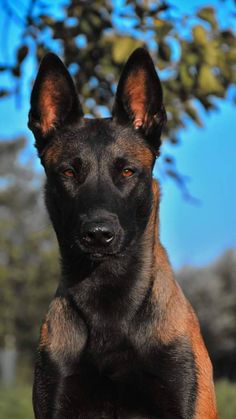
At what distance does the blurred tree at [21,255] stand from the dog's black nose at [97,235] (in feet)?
134

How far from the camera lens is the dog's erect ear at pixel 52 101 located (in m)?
5.22

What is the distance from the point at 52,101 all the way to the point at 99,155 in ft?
2.15

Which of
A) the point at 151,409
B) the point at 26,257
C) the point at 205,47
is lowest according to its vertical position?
the point at 151,409

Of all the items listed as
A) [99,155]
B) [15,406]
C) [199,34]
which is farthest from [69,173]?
[15,406]

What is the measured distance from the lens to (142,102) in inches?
209

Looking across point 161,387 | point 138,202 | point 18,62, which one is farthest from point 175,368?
point 18,62

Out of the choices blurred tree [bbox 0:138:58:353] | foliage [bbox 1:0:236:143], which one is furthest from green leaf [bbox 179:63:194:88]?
blurred tree [bbox 0:138:58:353]

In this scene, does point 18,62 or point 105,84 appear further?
point 105,84

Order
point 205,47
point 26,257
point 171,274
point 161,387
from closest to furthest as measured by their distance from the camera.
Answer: point 161,387 < point 171,274 < point 205,47 < point 26,257

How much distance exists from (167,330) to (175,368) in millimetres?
234

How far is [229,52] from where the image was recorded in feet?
24.2

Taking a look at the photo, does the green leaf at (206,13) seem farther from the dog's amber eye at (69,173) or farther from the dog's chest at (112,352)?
the dog's chest at (112,352)

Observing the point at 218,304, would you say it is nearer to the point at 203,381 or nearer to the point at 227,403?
the point at 227,403

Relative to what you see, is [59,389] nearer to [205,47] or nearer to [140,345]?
[140,345]
